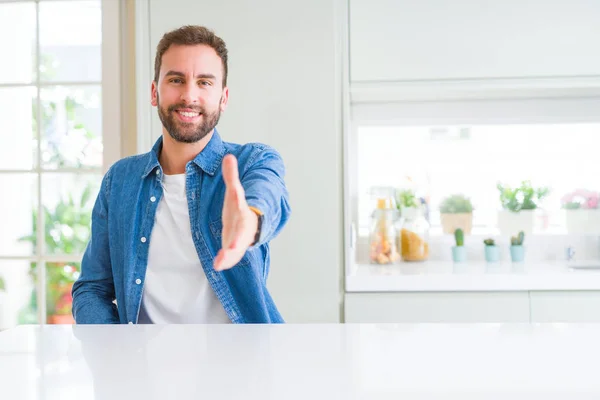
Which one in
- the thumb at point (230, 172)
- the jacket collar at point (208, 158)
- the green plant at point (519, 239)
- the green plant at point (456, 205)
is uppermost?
the jacket collar at point (208, 158)

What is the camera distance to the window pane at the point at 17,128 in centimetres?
263

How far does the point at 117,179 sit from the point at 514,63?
154cm

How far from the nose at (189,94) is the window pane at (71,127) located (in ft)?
4.09

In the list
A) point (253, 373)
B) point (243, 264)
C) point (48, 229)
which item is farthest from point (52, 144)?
point (253, 373)

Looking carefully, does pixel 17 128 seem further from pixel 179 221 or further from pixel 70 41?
pixel 179 221

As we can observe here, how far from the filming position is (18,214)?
2637 mm

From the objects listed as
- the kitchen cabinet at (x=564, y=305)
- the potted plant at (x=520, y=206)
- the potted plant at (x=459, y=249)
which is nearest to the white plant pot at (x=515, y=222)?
the potted plant at (x=520, y=206)

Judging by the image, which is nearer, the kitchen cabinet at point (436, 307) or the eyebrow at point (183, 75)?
the eyebrow at point (183, 75)

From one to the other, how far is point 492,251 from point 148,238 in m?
1.72

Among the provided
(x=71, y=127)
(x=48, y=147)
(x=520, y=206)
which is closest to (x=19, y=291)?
(x=48, y=147)

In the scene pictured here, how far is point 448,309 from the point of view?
2.28 meters

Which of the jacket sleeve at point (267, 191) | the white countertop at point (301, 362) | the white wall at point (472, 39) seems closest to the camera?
the white countertop at point (301, 362)

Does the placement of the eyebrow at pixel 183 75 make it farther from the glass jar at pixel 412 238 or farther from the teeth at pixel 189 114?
the glass jar at pixel 412 238

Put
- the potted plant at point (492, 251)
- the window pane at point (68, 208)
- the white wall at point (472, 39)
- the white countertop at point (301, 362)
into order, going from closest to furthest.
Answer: the white countertop at point (301, 362) < the white wall at point (472, 39) < the window pane at point (68, 208) < the potted plant at point (492, 251)
